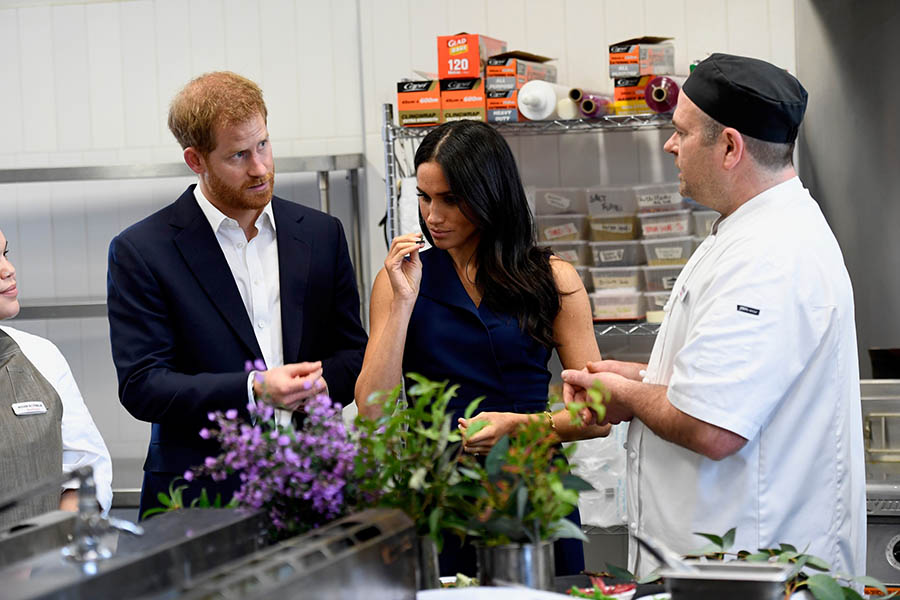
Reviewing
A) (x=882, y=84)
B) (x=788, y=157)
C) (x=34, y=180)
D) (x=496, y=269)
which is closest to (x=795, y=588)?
(x=788, y=157)

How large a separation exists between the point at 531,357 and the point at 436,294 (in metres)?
0.24

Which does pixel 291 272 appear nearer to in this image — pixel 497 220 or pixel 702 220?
pixel 497 220

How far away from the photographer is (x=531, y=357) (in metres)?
2.07

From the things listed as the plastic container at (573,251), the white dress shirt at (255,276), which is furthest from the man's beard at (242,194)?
the plastic container at (573,251)

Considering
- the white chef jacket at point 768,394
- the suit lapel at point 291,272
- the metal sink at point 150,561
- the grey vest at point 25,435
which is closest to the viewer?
the metal sink at point 150,561

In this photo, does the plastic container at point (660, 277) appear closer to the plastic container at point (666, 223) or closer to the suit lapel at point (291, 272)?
the plastic container at point (666, 223)

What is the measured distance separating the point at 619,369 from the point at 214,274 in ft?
2.79

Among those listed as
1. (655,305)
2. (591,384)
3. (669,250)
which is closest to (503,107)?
(669,250)

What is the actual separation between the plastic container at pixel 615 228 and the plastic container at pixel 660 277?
13 centimetres

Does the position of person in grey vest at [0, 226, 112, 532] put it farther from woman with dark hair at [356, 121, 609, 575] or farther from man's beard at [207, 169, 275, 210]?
woman with dark hair at [356, 121, 609, 575]

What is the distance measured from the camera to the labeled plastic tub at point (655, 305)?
3.32 metres

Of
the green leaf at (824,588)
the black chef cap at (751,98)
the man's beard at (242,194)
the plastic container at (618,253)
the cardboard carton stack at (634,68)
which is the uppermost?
the cardboard carton stack at (634,68)

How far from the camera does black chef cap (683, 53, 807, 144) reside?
1.74 meters

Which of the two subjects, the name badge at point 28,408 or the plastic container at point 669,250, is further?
the plastic container at point 669,250
